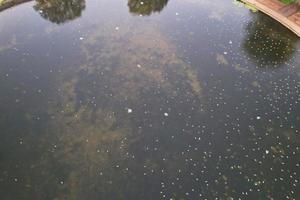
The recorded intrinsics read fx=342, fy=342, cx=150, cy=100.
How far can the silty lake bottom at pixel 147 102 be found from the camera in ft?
48.9

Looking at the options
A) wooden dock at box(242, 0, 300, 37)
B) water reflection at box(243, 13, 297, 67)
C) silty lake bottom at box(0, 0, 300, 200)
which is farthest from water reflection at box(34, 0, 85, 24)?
wooden dock at box(242, 0, 300, 37)

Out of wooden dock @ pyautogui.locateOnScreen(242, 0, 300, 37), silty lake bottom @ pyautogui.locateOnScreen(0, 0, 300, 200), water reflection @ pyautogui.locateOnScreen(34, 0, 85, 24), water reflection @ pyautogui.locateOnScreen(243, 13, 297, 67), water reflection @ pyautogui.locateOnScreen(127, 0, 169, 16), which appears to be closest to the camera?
silty lake bottom @ pyautogui.locateOnScreen(0, 0, 300, 200)

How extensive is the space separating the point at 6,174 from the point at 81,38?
409 inches

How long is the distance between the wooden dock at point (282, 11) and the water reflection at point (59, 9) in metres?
12.7

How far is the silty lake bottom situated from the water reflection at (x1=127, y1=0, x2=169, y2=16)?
79 millimetres

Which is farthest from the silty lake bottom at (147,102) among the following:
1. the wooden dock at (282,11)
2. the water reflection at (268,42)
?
the wooden dock at (282,11)

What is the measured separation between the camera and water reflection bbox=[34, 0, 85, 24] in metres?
23.7

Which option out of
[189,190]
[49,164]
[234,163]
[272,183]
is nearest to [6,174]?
[49,164]

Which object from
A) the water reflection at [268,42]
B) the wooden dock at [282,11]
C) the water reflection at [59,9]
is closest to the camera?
the water reflection at [268,42]

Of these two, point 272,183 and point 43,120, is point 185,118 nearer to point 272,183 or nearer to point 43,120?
point 272,183

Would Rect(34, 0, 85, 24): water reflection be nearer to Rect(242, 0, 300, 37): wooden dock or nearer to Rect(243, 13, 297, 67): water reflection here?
Rect(243, 13, 297, 67): water reflection

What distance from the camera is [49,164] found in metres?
15.3

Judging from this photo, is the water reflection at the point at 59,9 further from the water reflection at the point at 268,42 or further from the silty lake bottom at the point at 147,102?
the water reflection at the point at 268,42

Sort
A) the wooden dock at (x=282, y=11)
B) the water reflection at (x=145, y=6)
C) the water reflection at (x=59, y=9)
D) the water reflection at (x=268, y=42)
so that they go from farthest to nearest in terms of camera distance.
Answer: the water reflection at (x=145, y=6), the water reflection at (x=59, y=9), the wooden dock at (x=282, y=11), the water reflection at (x=268, y=42)
